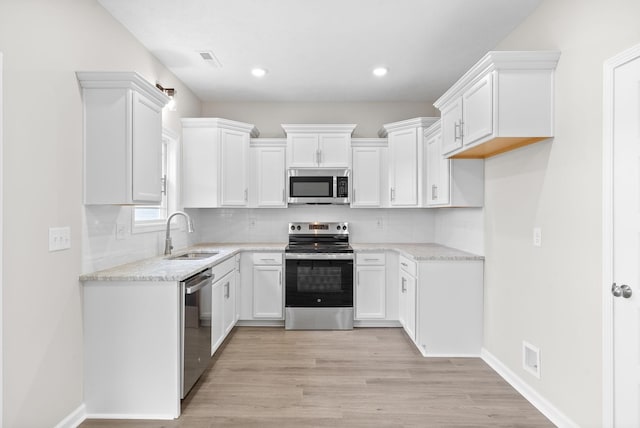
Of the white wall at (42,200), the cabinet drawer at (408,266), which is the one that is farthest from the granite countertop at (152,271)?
the cabinet drawer at (408,266)

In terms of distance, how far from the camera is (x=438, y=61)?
3469mm

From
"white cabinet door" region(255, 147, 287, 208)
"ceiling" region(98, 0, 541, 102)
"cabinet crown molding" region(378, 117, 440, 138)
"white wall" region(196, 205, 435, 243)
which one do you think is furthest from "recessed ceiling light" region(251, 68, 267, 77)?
"white wall" region(196, 205, 435, 243)

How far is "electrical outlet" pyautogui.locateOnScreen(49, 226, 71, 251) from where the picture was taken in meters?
2.05

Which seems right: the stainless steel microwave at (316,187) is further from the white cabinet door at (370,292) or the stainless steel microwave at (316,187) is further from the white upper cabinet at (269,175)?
the white cabinet door at (370,292)

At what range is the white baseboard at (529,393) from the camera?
2221 millimetres

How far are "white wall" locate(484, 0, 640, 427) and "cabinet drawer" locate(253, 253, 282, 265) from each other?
232cm

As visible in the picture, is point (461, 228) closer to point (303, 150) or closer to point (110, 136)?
point (303, 150)

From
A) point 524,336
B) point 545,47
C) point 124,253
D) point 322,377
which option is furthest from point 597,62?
point 124,253

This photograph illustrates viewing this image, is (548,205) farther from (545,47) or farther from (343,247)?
(343,247)

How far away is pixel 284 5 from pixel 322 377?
279 cm

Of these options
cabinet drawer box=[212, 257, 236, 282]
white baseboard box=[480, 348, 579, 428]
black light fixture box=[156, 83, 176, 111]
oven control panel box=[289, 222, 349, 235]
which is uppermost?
black light fixture box=[156, 83, 176, 111]

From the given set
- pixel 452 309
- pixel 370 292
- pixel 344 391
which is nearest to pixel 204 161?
pixel 370 292

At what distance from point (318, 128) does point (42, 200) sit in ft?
9.69

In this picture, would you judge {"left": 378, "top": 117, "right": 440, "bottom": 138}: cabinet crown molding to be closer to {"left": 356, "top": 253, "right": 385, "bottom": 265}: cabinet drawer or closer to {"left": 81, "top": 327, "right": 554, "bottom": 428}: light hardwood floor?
{"left": 356, "top": 253, "right": 385, "bottom": 265}: cabinet drawer
